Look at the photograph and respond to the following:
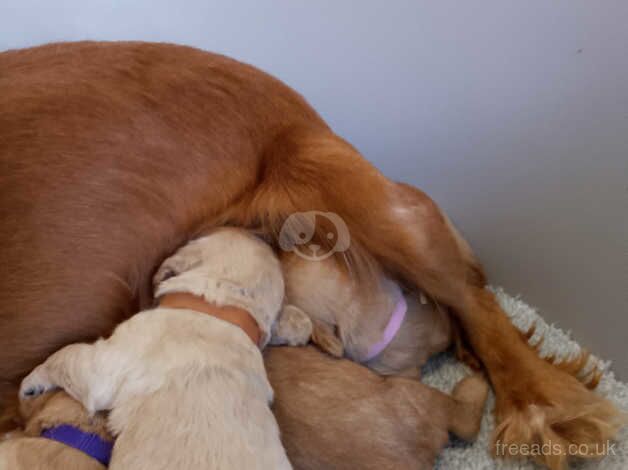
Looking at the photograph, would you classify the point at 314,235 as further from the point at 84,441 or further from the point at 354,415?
the point at 84,441

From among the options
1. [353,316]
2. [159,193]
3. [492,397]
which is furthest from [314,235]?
[492,397]

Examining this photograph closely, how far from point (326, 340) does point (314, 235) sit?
178 mm

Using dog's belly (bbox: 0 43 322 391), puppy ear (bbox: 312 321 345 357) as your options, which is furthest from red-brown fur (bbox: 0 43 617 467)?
puppy ear (bbox: 312 321 345 357)

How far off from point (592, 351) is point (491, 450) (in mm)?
293

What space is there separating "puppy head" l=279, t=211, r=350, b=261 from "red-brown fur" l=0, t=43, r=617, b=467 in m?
0.02

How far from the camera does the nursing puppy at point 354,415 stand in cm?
90

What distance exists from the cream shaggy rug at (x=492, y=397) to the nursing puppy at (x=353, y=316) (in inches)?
4.6

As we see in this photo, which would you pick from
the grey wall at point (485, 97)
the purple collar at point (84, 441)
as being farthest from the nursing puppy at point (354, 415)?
the grey wall at point (485, 97)

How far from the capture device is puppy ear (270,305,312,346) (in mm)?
1001

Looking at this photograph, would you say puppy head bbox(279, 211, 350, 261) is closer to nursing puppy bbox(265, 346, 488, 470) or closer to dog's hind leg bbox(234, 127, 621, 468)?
dog's hind leg bbox(234, 127, 621, 468)

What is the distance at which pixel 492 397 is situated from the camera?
111cm

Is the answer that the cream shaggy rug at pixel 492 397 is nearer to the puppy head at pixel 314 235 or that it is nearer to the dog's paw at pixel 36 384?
the puppy head at pixel 314 235

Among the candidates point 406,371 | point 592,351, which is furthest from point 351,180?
point 592,351

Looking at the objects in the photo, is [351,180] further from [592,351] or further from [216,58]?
[592,351]
